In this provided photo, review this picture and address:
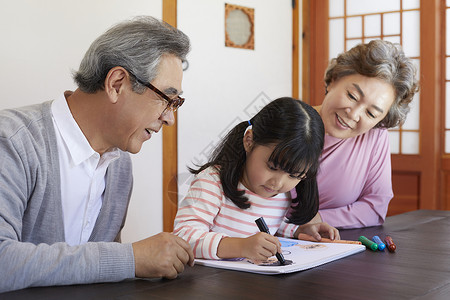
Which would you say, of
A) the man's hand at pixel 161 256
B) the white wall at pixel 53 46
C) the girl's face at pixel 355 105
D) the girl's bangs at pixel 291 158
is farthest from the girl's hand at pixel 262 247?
the white wall at pixel 53 46

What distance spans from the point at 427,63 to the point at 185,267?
3.29 meters

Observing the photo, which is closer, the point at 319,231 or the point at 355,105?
the point at 319,231

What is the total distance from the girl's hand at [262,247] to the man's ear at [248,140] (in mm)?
361

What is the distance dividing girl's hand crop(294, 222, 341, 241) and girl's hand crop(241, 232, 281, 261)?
42 centimetres

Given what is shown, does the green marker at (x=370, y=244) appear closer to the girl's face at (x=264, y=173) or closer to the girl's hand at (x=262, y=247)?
the girl's face at (x=264, y=173)

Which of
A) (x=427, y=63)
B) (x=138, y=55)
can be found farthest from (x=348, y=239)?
(x=427, y=63)

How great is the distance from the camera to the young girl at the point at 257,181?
152 centimetres

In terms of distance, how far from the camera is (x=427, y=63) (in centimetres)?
407

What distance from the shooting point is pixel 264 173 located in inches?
61.3

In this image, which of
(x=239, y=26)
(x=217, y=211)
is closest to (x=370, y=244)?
(x=217, y=211)

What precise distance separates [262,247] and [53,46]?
2.04 meters

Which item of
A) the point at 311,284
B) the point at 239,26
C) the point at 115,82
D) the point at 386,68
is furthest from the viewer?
the point at 239,26

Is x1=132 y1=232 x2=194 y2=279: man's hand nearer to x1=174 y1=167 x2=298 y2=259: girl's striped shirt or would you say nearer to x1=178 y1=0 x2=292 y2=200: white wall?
x1=174 y1=167 x2=298 y2=259: girl's striped shirt

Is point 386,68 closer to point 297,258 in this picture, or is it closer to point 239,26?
point 297,258
